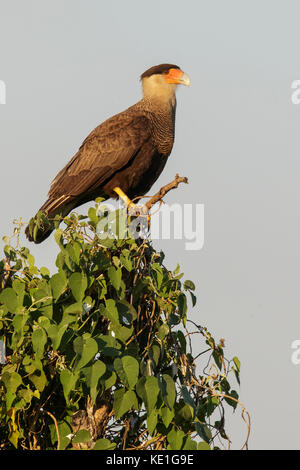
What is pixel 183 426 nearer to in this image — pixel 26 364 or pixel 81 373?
pixel 81 373

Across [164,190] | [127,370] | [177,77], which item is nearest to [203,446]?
[127,370]

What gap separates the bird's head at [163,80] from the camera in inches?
291

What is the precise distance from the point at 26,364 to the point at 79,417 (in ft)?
1.16

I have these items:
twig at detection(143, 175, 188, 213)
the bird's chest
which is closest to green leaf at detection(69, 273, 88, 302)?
twig at detection(143, 175, 188, 213)

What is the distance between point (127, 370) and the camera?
10.7ft

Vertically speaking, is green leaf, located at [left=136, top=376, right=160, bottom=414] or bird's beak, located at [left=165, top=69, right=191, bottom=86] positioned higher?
bird's beak, located at [left=165, top=69, right=191, bottom=86]

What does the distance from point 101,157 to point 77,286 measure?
10.8 ft

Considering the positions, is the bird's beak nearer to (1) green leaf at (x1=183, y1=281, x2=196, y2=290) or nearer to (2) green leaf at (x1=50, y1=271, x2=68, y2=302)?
(1) green leaf at (x1=183, y1=281, x2=196, y2=290)

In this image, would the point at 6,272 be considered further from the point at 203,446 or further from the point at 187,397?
the point at 203,446

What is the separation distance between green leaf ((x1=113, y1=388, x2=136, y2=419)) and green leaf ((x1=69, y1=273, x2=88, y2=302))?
46 centimetres

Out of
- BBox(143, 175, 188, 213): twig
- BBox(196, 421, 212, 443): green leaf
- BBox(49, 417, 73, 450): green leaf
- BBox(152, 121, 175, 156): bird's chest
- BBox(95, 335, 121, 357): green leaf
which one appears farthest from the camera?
BBox(152, 121, 175, 156): bird's chest

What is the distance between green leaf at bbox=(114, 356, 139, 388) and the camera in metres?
3.24

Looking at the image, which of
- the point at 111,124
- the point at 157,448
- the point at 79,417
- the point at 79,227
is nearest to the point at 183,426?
the point at 157,448

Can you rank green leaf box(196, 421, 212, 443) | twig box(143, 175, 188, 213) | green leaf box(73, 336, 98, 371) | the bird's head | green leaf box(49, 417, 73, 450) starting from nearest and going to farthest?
1. green leaf box(73, 336, 98, 371)
2. green leaf box(196, 421, 212, 443)
3. green leaf box(49, 417, 73, 450)
4. twig box(143, 175, 188, 213)
5. the bird's head
